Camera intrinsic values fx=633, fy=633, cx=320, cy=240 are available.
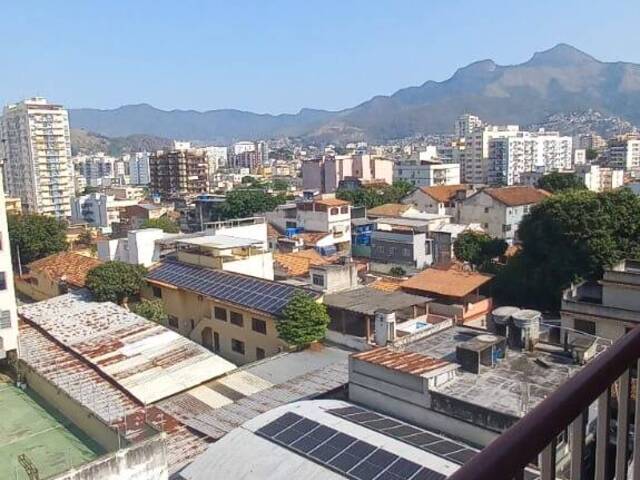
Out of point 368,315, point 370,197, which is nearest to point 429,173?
point 370,197

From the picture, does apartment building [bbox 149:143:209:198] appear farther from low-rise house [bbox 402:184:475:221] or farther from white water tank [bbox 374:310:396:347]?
white water tank [bbox 374:310:396:347]

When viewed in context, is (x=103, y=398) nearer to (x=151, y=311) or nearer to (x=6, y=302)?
(x=6, y=302)

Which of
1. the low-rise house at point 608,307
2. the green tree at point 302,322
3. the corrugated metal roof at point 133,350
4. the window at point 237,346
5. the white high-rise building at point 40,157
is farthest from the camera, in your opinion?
the white high-rise building at point 40,157

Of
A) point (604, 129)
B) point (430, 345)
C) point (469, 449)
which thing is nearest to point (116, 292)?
point (430, 345)

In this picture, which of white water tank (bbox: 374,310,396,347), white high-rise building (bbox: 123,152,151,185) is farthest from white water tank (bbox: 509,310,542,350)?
white high-rise building (bbox: 123,152,151,185)

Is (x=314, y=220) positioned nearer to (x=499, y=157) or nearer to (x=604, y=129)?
(x=499, y=157)

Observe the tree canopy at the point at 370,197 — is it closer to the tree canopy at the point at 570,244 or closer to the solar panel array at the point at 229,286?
the tree canopy at the point at 570,244

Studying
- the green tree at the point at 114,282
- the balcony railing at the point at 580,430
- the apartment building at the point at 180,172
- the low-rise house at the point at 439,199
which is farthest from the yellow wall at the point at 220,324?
the apartment building at the point at 180,172
